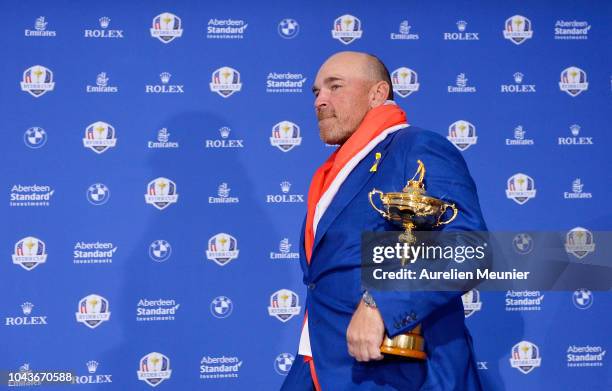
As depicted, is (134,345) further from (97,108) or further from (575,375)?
(575,375)

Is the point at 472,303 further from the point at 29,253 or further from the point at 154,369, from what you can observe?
the point at 29,253

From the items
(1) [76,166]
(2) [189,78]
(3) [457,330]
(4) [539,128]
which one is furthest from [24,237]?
(4) [539,128]

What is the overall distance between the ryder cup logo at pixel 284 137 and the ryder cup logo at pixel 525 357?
5.96 feet

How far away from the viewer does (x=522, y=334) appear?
434 centimetres

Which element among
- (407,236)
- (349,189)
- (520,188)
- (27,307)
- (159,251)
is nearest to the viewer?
(407,236)

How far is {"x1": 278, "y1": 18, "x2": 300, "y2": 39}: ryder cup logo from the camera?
448 cm

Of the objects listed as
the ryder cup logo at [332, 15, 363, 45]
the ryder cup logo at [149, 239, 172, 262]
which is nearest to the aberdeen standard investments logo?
the ryder cup logo at [149, 239, 172, 262]

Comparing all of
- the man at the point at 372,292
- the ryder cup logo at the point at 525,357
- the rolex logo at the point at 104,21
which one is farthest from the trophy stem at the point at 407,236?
the rolex logo at the point at 104,21

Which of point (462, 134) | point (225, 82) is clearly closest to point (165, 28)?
point (225, 82)

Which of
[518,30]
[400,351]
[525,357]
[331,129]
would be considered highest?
[518,30]

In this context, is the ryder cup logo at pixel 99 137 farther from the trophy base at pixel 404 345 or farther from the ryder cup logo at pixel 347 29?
the trophy base at pixel 404 345

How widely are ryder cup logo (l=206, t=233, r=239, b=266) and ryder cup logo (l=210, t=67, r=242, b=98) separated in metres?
0.87

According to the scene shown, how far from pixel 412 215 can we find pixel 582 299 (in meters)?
2.69

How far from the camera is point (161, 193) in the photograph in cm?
428
